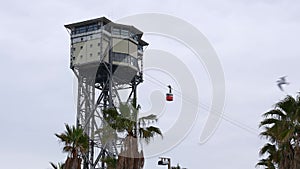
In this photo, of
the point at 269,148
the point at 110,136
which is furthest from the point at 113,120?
the point at 269,148

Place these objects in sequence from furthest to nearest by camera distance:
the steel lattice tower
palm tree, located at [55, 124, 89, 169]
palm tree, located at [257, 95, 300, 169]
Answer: the steel lattice tower, palm tree, located at [55, 124, 89, 169], palm tree, located at [257, 95, 300, 169]

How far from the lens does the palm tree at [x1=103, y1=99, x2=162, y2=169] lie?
3047 cm

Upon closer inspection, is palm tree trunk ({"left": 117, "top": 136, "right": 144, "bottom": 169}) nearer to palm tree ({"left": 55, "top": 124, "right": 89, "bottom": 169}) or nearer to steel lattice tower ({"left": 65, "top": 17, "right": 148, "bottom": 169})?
palm tree ({"left": 55, "top": 124, "right": 89, "bottom": 169})

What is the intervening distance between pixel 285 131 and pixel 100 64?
145 feet

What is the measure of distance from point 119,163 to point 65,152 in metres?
3.78

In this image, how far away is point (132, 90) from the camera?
72812mm

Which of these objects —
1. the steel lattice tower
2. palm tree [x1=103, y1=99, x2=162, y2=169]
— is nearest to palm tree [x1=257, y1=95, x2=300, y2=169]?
palm tree [x1=103, y1=99, x2=162, y2=169]

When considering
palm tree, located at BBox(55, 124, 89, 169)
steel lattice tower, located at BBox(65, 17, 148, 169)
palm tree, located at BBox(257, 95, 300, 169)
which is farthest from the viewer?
steel lattice tower, located at BBox(65, 17, 148, 169)


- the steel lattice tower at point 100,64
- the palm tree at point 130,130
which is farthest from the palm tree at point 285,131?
the steel lattice tower at point 100,64

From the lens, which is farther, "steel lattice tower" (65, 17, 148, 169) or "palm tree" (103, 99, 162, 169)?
"steel lattice tower" (65, 17, 148, 169)

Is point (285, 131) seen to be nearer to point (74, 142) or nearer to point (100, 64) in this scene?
point (74, 142)


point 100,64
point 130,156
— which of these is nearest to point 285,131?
point 130,156

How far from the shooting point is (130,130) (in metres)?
31.0

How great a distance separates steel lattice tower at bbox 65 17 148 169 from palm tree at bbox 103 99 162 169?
37.0 m
